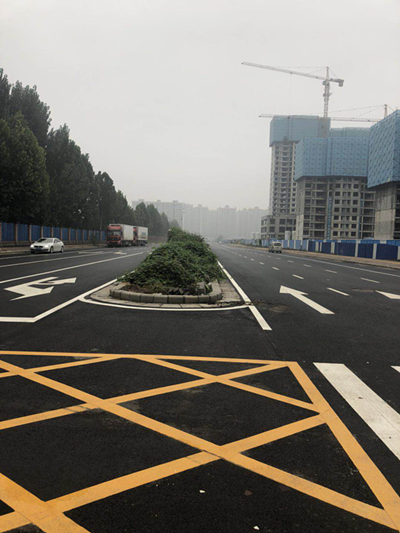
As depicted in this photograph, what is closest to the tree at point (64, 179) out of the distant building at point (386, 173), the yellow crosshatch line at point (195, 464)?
the yellow crosshatch line at point (195, 464)

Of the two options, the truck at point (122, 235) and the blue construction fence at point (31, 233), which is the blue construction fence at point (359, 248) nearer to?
the truck at point (122, 235)

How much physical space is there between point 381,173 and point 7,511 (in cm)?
8725

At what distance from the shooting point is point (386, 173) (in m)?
77.5

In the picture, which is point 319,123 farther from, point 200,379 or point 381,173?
point 200,379

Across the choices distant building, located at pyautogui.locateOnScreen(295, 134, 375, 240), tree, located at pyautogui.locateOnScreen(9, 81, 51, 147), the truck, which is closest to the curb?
tree, located at pyautogui.locateOnScreen(9, 81, 51, 147)

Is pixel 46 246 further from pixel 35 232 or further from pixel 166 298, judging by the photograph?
pixel 166 298

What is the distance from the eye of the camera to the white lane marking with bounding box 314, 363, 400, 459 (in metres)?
3.40

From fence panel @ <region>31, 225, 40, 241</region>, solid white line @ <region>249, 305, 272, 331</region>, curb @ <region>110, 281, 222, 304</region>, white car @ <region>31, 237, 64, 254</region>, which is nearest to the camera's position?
solid white line @ <region>249, 305, 272, 331</region>

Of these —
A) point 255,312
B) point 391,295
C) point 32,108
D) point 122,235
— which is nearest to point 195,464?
point 255,312

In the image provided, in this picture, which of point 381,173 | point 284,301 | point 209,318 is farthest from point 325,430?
point 381,173

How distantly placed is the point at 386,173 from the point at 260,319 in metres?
79.0

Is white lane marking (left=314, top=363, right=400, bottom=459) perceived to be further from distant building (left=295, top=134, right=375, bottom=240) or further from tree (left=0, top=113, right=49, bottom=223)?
distant building (left=295, top=134, right=375, bottom=240)

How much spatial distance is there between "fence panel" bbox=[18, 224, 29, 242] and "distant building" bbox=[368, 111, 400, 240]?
206 feet

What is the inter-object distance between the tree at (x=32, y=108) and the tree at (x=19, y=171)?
20.5 ft
